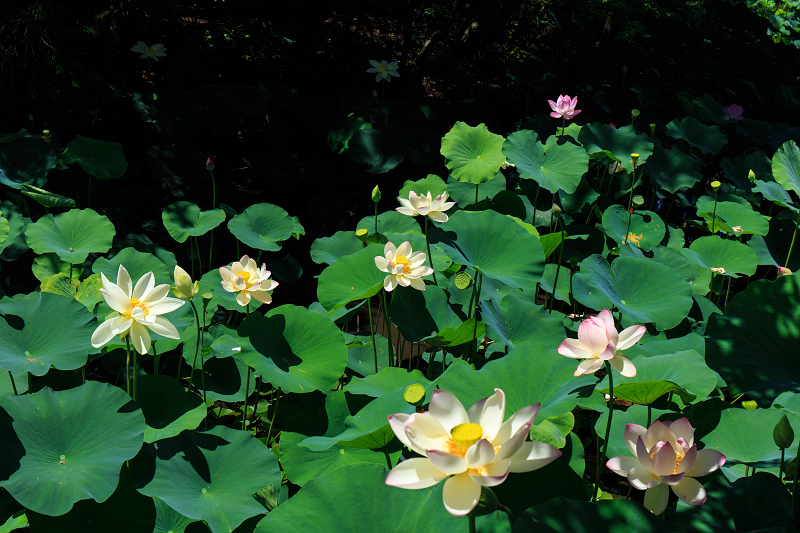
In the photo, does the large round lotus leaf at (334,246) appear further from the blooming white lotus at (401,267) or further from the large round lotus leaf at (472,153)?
the blooming white lotus at (401,267)

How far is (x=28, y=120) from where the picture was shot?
2.93 metres

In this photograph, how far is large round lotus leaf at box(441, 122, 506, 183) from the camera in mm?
2314

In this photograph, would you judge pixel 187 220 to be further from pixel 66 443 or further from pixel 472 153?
pixel 66 443

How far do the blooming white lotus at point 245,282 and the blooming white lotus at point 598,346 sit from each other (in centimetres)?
85

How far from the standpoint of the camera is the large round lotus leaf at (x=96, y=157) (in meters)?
2.50

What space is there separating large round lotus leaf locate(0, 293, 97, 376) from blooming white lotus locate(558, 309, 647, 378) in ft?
3.61

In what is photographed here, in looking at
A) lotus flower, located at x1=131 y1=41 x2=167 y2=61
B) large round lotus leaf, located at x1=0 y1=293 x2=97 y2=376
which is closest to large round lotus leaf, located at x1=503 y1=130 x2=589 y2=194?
large round lotus leaf, located at x1=0 y1=293 x2=97 y2=376

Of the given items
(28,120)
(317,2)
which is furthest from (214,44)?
(28,120)

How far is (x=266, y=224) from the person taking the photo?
238cm

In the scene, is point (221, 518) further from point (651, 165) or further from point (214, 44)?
point (214, 44)

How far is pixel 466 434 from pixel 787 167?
2476 millimetres

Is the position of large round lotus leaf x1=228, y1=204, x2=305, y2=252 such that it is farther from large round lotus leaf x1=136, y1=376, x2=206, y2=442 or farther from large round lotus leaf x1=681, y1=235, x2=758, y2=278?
large round lotus leaf x1=681, y1=235, x2=758, y2=278

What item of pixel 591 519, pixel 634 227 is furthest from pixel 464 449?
pixel 634 227

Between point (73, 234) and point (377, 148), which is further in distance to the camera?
point (377, 148)
